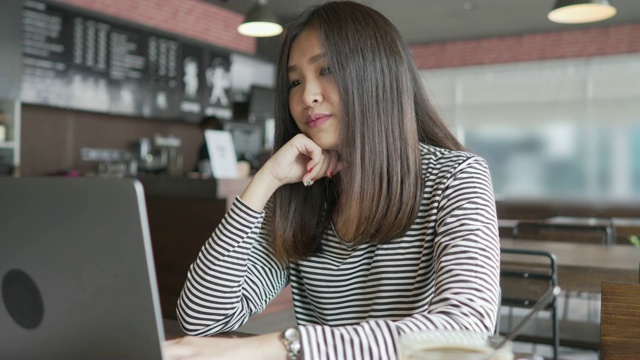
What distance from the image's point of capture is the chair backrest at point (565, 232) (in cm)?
337

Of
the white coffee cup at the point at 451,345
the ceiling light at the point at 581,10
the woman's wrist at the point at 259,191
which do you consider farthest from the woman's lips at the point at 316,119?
the ceiling light at the point at 581,10

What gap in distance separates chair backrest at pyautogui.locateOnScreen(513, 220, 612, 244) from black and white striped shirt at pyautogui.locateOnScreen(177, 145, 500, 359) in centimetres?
245

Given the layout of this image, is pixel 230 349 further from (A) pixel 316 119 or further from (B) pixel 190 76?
(B) pixel 190 76

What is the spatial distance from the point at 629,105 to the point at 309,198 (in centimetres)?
755

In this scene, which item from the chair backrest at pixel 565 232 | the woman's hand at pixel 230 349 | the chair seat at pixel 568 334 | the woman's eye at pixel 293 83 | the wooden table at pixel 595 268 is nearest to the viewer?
the woman's hand at pixel 230 349

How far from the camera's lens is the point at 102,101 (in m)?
A: 5.62

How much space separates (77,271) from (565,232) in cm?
322

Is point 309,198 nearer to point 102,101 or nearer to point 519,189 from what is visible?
point 102,101

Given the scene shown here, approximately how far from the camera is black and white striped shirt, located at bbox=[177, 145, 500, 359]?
95 centimetres

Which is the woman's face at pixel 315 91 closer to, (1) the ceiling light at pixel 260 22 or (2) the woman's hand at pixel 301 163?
(2) the woman's hand at pixel 301 163

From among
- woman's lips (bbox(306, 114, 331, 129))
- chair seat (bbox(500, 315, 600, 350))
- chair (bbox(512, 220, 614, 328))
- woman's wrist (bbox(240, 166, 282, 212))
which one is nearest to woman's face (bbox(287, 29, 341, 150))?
woman's lips (bbox(306, 114, 331, 129))

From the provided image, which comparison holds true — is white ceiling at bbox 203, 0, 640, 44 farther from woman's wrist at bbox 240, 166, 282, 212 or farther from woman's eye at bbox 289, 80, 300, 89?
woman's wrist at bbox 240, 166, 282, 212

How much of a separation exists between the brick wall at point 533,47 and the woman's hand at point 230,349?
24.3 feet

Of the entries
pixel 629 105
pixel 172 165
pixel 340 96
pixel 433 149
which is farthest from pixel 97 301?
pixel 629 105
